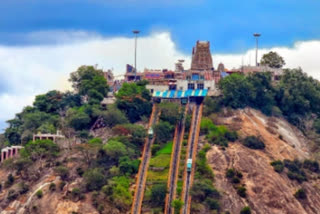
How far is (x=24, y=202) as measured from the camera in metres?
107

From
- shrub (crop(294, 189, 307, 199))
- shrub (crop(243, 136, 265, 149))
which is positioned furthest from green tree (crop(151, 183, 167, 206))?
shrub (crop(294, 189, 307, 199))

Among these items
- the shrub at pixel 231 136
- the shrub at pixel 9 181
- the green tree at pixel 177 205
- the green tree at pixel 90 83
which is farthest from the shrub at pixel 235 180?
the shrub at pixel 9 181

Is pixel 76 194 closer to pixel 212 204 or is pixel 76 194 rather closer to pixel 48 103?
pixel 212 204

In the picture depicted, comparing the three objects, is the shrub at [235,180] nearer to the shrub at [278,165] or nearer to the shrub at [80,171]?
the shrub at [278,165]

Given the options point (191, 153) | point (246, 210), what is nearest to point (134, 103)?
point (191, 153)

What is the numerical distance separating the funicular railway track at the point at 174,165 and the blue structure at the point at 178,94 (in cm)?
338

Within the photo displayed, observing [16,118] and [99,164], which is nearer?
[99,164]

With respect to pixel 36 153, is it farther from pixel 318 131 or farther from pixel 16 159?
pixel 318 131

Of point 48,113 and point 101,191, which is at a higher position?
point 48,113

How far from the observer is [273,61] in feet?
468

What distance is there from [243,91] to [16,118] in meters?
36.6

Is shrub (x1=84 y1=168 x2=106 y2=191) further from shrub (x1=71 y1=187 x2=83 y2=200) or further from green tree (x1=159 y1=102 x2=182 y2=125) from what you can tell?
green tree (x1=159 y1=102 x2=182 y2=125)

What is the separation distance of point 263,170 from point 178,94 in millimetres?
22840

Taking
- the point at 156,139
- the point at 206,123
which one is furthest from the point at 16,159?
the point at 206,123
